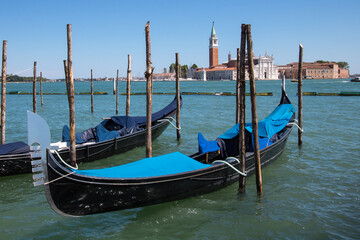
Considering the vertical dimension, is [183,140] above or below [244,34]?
below

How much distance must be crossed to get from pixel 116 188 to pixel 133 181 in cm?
22

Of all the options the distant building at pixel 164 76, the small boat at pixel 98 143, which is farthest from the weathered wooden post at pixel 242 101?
the distant building at pixel 164 76

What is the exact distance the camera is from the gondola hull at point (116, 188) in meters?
3.56

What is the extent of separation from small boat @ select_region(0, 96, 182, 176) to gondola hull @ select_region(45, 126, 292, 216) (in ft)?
5.71

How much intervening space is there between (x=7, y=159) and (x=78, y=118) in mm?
9971

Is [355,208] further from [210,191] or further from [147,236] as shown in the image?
[147,236]

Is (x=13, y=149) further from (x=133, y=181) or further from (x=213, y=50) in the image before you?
(x=213, y=50)

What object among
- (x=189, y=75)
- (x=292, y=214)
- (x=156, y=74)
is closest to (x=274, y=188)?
(x=292, y=214)

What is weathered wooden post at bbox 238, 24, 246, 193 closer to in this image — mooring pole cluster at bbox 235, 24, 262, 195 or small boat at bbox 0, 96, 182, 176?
mooring pole cluster at bbox 235, 24, 262, 195

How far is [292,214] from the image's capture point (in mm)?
4570

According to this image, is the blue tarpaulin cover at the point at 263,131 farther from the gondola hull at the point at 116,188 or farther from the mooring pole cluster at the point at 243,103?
the mooring pole cluster at the point at 243,103

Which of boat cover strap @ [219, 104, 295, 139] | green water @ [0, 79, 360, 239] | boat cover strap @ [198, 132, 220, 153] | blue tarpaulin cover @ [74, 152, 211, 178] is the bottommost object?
green water @ [0, 79, 360, 239]

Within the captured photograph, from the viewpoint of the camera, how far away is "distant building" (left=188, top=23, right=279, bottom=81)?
102 meters

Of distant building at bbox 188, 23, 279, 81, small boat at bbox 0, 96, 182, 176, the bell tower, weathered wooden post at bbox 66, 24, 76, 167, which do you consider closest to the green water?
small boat at bbox 0, 96, 182, 176
